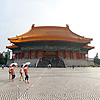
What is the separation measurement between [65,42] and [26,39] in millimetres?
13477

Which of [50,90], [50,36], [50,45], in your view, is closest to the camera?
[50,90]

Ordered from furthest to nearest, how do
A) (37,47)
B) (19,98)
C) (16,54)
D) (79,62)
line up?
1. (16,54)
2. (37,47)
3. (79,62)
4. (19,98)

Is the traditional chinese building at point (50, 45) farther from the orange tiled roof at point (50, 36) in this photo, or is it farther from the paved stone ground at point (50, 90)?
the paved stone ground at point (50, 90)

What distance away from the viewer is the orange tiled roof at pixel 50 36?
44.5 meters

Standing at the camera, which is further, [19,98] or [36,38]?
[36,38]

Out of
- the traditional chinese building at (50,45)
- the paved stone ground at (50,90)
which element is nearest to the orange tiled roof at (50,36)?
the traditional chinese building at (50,45)

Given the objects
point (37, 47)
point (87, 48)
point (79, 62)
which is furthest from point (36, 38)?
point (87, 48)

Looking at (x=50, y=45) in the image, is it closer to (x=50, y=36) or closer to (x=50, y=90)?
(x=50, y=36)

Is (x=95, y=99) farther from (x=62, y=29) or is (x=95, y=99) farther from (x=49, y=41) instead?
(x=62, y=29)

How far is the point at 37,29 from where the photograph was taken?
173ft

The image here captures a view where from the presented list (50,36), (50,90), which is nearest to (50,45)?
(50,36)

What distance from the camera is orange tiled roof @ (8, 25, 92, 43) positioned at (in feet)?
146

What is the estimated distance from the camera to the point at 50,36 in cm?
4547

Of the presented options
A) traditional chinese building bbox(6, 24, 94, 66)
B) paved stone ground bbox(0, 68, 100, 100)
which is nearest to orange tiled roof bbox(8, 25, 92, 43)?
traditional chinese building bbox(6, 24, 94, 66)
